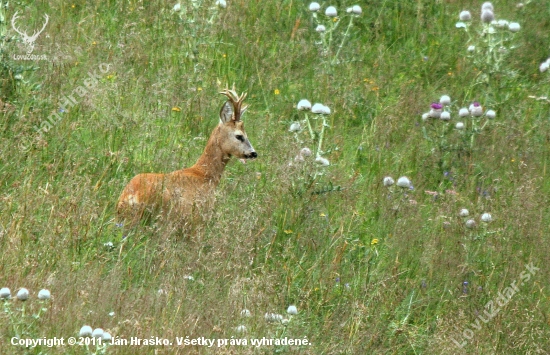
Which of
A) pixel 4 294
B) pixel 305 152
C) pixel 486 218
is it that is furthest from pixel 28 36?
pixel 4 294

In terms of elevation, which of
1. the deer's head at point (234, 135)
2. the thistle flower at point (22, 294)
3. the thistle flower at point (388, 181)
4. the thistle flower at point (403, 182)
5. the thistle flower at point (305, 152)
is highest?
the thistle flower at point (22, 294)

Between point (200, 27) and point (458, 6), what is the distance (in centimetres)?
314

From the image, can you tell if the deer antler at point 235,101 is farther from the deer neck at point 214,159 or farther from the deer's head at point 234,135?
the deer neck at point 214,159

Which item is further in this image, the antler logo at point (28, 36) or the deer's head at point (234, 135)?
the antler logo at point (28, 36)

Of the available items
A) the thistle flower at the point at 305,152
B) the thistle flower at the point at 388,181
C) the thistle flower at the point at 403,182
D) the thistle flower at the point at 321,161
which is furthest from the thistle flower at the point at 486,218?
the thistle flower at the point at 305,152

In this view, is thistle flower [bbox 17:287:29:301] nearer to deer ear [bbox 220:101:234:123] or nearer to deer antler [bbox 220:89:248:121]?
deer antler [bbox 220:89:248:121]

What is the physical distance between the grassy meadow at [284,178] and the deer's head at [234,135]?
0.21 m

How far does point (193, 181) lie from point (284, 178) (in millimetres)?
674

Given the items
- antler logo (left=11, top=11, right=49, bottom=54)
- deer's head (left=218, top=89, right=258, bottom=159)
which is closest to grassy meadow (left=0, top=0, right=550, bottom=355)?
antler logo (left=11, top=11, right=49, bottom=54)

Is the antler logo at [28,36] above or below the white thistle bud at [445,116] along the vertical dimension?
above

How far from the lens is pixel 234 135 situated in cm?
826

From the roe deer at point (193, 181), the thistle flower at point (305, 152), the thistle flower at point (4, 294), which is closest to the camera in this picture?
the thistle flower at point (4, 294)

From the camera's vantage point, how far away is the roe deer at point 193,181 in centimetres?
693

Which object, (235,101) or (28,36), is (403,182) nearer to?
(235,101)
